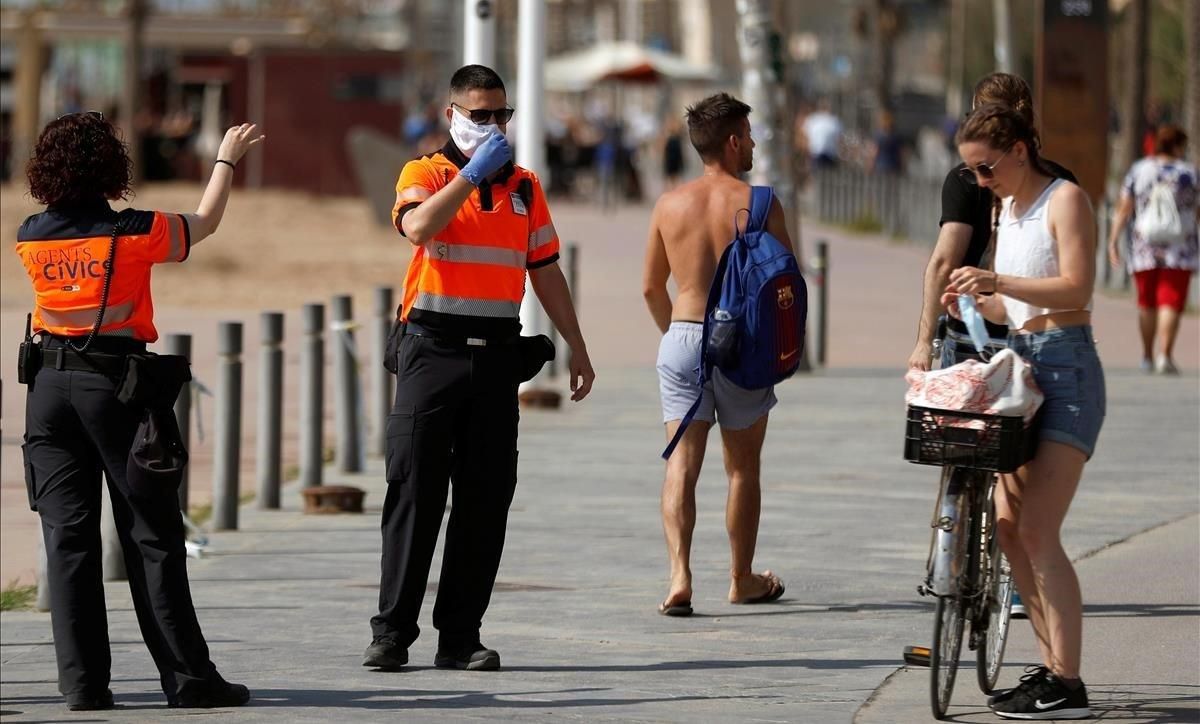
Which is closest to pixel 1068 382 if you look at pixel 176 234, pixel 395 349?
pixel 395 349

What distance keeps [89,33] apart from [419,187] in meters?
44.9

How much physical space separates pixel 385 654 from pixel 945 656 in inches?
69.5

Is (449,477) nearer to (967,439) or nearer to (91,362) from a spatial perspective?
(91,362)

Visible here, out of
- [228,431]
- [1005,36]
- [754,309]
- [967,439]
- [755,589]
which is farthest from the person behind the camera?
[1005,36]

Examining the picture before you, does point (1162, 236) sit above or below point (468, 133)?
below

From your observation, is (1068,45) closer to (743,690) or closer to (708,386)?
(708,386)

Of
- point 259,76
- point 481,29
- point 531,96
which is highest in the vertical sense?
point 259,76

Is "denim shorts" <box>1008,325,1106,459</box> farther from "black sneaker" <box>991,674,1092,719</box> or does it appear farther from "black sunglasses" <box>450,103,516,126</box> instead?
"black sunglasses" <box>450,103,516,126</box>

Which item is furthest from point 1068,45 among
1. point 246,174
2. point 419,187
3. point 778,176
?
point 246,174

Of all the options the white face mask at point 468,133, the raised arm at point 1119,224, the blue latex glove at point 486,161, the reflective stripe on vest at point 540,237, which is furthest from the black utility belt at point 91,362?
the raised arm at point 1119,224

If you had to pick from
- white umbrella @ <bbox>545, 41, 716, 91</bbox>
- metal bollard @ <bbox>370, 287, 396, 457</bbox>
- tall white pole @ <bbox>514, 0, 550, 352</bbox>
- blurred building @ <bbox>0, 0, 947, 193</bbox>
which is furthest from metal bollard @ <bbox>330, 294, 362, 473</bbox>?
white umbrella @ <bbox>545, 41, 716, 91</bbox>

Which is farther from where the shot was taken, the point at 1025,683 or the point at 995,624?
the point at 995,624

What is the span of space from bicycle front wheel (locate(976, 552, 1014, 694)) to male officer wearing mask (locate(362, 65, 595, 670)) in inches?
58.8

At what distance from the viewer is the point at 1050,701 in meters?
6.48
